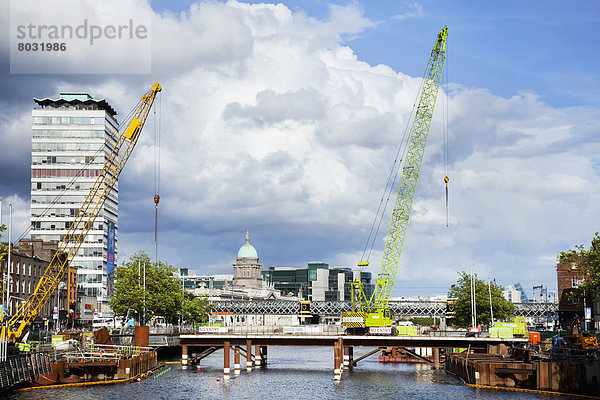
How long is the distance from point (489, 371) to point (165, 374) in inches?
1724

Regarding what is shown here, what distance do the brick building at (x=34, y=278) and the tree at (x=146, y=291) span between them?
1517 cm

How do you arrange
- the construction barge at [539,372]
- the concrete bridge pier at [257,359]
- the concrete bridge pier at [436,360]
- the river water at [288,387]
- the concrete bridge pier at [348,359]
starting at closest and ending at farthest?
the construction barge at [539,372], the river water at [288,387], the concrete bridge pier at [436,360], the concrete bridge pier at [348,359], the concrete bridge pier at [257,359]

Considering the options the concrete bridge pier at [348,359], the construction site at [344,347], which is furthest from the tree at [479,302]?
the concrete bridge pier at [348,359]

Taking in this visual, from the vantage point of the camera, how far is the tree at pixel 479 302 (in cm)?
17750

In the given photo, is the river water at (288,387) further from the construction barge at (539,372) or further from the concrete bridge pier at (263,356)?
the concrete bridge pier at (263,356)

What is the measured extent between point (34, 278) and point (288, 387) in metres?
80.5

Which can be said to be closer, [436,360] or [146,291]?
[436,360]

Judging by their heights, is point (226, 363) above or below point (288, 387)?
above

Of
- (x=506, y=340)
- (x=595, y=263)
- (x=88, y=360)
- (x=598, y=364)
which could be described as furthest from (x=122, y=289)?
(x=598, y=364)

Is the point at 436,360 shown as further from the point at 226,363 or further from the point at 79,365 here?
the point at 79,365

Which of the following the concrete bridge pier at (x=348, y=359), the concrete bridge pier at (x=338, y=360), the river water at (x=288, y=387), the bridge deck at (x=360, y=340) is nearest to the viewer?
the river water at (x=288, y=387)

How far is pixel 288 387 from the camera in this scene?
95812mm

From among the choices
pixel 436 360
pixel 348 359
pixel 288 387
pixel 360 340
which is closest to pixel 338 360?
pixel 360 340

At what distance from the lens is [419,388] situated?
3728 inches
